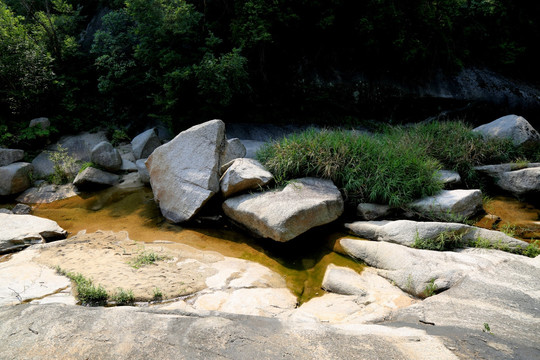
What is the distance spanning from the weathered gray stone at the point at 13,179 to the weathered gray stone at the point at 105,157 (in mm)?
1391

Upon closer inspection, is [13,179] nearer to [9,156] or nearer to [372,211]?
[9,156]

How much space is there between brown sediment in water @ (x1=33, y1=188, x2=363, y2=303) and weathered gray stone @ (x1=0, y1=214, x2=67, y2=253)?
0.35 m

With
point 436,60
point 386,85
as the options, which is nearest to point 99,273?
point 386,85

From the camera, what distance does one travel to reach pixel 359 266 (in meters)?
4.16

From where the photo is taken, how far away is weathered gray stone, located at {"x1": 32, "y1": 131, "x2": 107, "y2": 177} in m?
7.92

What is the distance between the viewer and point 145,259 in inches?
160

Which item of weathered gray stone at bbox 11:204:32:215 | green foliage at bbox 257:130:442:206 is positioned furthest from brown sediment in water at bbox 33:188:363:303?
green foliage at bbox 257:130:442:206

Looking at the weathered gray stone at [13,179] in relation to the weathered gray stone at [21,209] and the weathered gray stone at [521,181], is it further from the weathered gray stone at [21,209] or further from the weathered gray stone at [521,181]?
the weathered gray stone at [521,181]

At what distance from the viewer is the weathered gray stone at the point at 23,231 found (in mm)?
4512

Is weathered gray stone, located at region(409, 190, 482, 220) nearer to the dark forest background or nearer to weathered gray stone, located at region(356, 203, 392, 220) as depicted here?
weathered gray stone, located at region(356, 203, 392, 220)

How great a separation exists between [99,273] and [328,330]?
8.84 ft

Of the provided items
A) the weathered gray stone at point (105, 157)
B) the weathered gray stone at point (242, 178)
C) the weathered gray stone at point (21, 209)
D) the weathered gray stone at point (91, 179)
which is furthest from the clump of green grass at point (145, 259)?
the weathered gray stone at point (105, 157)

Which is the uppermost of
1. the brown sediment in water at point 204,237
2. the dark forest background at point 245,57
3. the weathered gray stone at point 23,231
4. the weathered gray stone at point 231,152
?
the dark forest background at point 245,57

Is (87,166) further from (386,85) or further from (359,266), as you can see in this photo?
(386,85)
